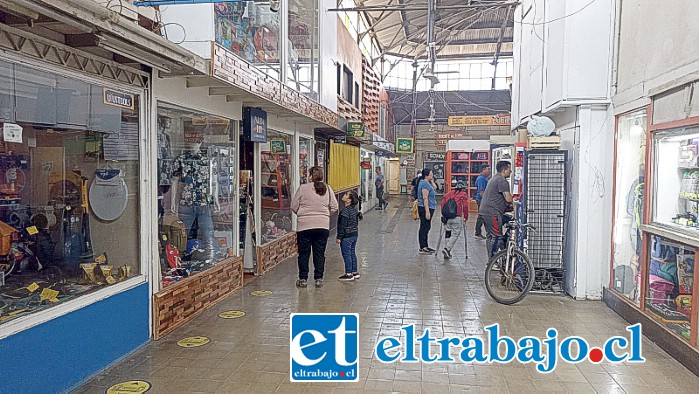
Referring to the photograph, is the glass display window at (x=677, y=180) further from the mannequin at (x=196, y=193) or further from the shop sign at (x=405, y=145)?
the shop sign at (x=405, y=145)

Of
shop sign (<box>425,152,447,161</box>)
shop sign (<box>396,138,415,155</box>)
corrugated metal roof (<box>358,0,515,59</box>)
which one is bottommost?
shop sign (<box>425,152,447,161</box>)

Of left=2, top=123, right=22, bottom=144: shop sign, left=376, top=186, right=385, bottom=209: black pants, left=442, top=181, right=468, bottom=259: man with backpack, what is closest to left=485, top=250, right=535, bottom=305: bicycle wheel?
left=442, top=181, right=468, bottom=259: man with backpack

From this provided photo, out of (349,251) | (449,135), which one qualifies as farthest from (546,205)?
(449,135)

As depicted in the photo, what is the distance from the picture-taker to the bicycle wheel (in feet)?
20.7

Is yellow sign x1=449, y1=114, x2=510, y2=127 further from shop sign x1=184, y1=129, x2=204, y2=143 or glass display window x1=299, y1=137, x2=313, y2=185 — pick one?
shop sign x1=184, y1=129, x2=204, y2=143

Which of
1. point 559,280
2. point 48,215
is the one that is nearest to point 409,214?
point 559,280

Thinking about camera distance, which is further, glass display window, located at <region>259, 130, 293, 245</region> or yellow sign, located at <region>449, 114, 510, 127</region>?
yellow sign, located at <region>449, 114, 510, 127</region>

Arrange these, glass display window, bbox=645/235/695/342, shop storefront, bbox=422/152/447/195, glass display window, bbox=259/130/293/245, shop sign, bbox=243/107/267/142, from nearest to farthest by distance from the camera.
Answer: glass display window, bbox=645/235/695/342 → shop sign, bbox=243/107/267/142 → glass display window, bbox=259/130/293/245 → shop storefront, bbox=422/152/447/195

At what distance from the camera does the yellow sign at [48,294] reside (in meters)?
3.83

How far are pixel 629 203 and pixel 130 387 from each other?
17.5 ft

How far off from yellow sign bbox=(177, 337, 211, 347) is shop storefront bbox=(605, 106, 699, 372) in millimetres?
4151

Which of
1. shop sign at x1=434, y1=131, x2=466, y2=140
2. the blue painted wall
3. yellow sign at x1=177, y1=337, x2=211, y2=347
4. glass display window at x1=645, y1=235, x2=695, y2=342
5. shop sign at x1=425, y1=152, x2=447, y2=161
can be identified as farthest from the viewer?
shop sign at x1=425, y1=152, x2=447, y2=161

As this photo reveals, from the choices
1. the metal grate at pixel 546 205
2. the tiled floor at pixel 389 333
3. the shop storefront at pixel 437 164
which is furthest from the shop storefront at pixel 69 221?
the shop storefront at pixel 437 164

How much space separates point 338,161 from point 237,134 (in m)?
6.84
